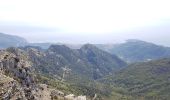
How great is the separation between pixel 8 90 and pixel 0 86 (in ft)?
17.7

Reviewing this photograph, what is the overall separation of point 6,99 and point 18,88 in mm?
14923

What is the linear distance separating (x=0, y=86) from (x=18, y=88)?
974 centimetres

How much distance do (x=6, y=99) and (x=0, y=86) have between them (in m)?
11.2

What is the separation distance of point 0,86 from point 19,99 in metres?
11.3

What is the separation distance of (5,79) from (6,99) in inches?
701

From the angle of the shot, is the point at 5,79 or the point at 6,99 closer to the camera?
the point at 6,99

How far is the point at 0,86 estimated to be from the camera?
182 metres

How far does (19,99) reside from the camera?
184 m

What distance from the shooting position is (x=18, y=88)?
187625 millimetres

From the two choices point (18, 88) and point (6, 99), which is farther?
point (18, 88)

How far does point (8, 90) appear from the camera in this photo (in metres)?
180

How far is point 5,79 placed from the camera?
188875mm
